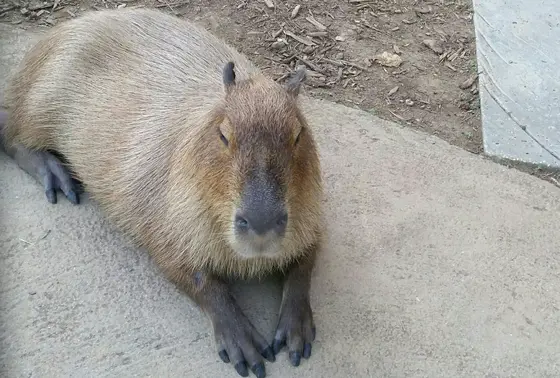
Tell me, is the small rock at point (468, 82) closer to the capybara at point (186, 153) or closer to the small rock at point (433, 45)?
the small rock at point (433, 45)

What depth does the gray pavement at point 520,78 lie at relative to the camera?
4848 mm

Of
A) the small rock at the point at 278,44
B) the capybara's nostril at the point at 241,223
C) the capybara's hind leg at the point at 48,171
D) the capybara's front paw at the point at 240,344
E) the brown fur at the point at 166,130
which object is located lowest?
the small rock at the point at 278,44

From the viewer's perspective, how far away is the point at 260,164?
9.45 feet

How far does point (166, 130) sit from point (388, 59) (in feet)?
8.35

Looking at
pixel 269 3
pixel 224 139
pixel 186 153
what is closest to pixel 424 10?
pixel 269 3

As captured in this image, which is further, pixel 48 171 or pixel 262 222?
pixel 48 171

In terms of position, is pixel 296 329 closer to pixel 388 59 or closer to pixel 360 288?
pixel 360 288

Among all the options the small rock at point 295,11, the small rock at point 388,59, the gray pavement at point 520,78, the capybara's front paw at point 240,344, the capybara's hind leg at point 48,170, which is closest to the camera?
the capybara's front paw at point 240,344

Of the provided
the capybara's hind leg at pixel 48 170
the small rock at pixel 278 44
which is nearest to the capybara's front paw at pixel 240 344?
the capybara's hind leg at pixel 48 170

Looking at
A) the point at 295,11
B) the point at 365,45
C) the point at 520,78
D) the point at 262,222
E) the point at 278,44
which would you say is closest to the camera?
the point at 262,222

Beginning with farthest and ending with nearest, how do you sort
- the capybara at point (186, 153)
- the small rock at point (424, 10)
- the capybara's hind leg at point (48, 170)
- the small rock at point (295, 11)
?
the small rock at point (424, 10) → the small rock at point (295, 11) → the capybara's hind leg at point (48, 170) → the capybara at point (186, 153)

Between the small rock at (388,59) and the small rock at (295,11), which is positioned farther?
the small rock at (295,11)

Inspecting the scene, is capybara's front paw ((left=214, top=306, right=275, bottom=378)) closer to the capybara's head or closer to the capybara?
the capybara

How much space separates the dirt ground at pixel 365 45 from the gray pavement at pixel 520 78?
0.12m
